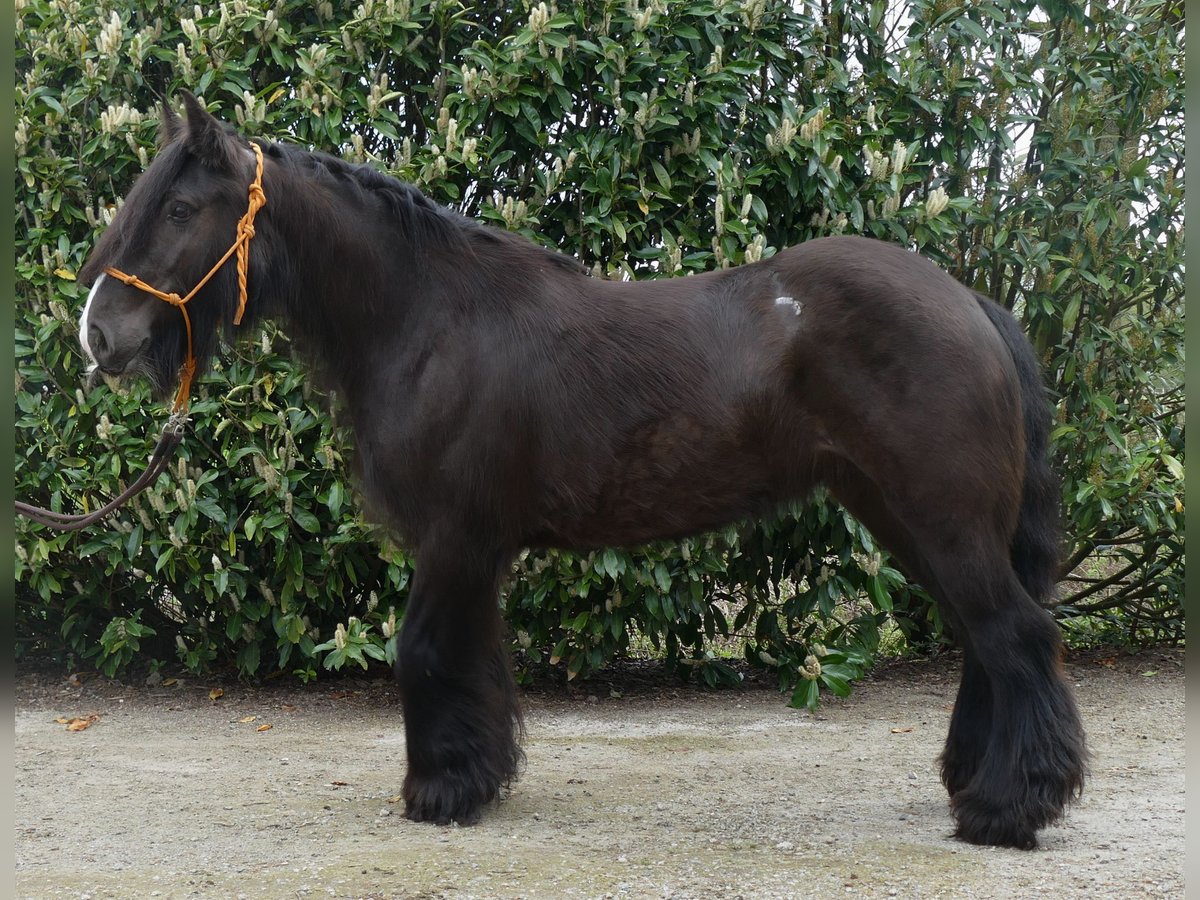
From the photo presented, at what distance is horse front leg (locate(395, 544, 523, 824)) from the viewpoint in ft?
13.0

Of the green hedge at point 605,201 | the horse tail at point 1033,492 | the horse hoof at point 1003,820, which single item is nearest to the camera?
the horse hoof at point 1003,820

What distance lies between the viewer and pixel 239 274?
150 inches

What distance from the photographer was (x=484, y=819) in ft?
13.4

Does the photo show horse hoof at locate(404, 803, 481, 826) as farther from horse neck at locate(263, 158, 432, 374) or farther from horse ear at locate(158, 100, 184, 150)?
horse ear at locate(158, 100, 184, 150)

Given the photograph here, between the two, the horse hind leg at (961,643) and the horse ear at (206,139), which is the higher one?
the horse ear at (206,139)

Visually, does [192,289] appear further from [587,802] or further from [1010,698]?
[1010,698]

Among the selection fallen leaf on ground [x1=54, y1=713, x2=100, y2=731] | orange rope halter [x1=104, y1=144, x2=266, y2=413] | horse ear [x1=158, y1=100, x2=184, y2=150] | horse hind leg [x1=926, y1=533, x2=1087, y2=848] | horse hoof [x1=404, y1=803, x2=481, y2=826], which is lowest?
fallen leaf on ground [x1=54, y1=713, x2=100, y2=731]

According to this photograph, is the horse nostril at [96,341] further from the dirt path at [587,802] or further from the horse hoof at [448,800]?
the horse hoof at [448,800]

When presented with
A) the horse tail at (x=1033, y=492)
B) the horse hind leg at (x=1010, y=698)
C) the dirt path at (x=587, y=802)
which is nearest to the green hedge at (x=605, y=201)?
the dirt path at (x=587, y=802)

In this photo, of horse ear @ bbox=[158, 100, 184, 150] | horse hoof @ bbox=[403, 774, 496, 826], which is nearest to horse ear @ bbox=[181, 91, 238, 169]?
horse ear @ bbox=[158, 100, 184, 150]

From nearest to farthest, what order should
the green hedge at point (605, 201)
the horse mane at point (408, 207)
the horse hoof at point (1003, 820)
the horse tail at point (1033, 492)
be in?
1. the horse hoof at point (1003, 820)
2. the horse tail at point (1033, 492)
3. the horse mane at point (408, 207)
4. the green hedge at point (605, 201)

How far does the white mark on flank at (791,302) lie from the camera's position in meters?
3.89

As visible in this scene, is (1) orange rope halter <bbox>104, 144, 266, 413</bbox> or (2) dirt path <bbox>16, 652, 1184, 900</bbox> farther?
(1) orange rope halter <bbox>104, 144, 266, 413</bbox>

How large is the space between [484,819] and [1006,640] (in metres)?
1.93
